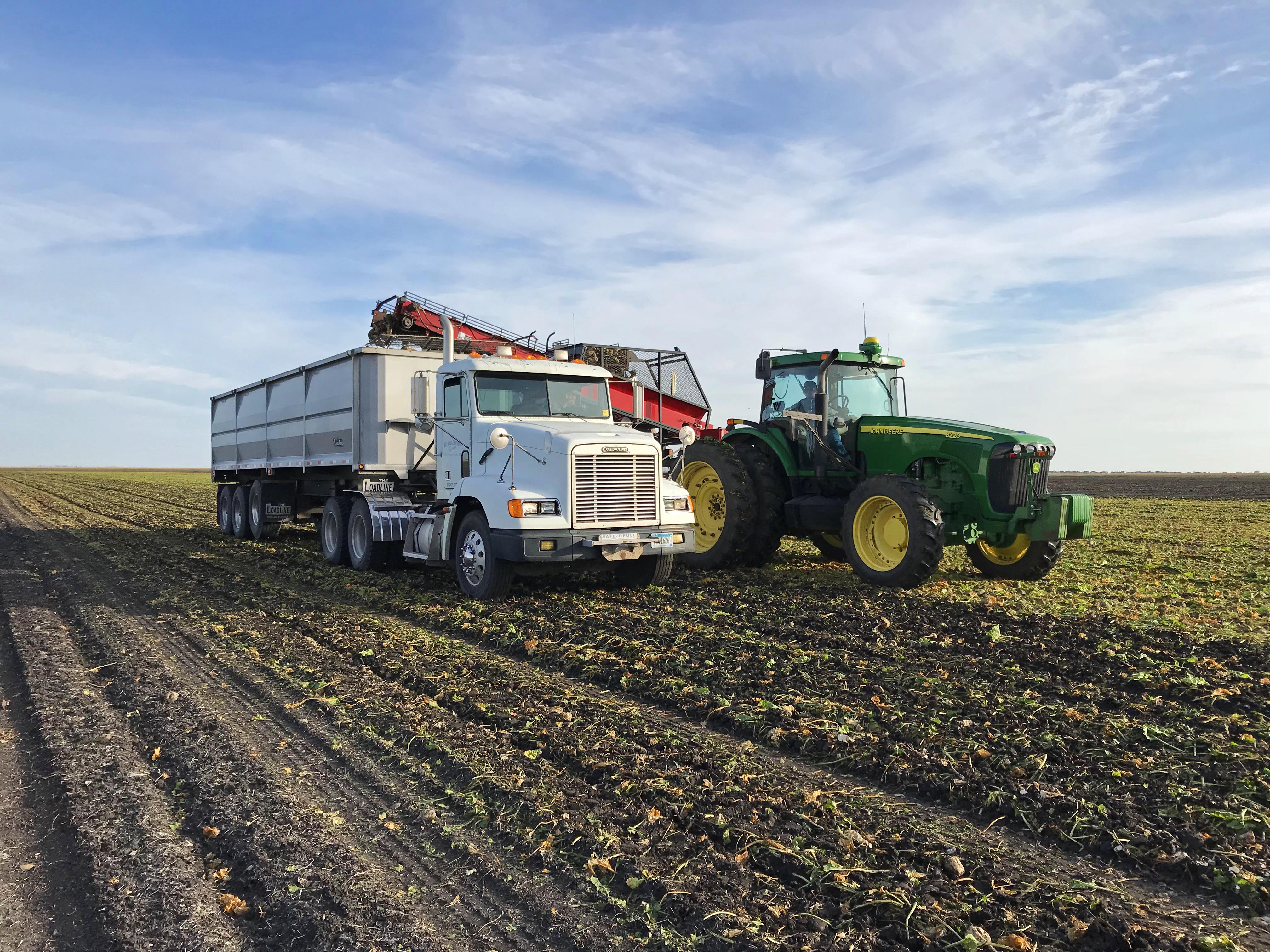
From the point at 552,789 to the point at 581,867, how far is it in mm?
772

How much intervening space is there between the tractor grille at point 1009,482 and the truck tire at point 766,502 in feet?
8.19

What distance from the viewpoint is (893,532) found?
32.5ft

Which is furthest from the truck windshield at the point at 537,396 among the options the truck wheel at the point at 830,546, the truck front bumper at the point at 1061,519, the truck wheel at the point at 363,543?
the truck front bumper at the point at 1061,519

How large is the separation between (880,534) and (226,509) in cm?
1394

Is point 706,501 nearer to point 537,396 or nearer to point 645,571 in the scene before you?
point 645,571

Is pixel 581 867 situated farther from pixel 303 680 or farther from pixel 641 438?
pixel 641 438

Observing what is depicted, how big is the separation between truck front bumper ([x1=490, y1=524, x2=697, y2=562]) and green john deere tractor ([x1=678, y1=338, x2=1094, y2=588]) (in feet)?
5.45

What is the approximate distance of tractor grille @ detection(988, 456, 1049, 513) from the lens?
9.67 metres

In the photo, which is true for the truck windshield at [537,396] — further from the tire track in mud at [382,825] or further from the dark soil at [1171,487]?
the dark soil at [1171,487]

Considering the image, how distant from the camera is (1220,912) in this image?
3.31m

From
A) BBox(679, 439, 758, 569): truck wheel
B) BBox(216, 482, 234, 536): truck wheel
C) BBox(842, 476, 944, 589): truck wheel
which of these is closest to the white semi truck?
BBox(679, 439, 758, 569): truck wheel

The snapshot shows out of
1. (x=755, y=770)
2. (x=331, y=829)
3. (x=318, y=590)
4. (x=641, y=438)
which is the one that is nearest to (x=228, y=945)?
(x=331, y=829)

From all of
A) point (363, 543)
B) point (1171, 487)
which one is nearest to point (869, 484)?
point (363, 543)

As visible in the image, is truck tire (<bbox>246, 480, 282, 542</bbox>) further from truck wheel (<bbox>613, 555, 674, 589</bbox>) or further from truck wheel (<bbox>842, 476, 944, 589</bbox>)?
truck wheel (<bbox>842, 476, 944, 589</bbox>)
